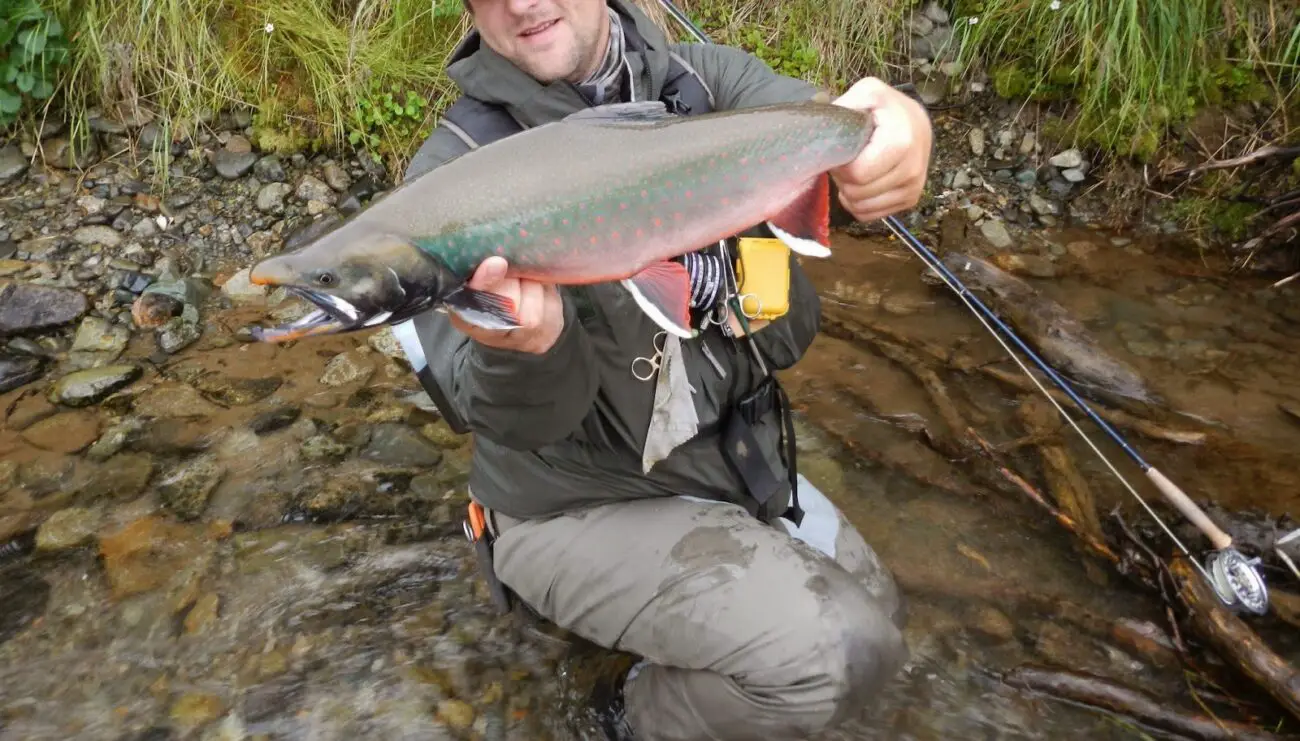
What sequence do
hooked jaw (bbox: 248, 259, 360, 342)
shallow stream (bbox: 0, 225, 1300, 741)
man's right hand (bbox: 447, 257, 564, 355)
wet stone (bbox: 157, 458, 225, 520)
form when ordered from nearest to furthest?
hooked jaw (bbox: 248, 259, 360, 342)
man's right hand (bbox: 447, 257, 564, 355)
shallow stream (bbox: 0, 225, 1300, 741)
wet stone (bbox: 157, 458, 225, 520)

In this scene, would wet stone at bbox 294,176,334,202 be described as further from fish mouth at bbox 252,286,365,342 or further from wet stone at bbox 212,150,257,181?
fish mouth at bbox 252,286,365,342

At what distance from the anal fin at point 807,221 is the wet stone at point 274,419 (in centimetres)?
334

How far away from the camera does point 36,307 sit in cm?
508

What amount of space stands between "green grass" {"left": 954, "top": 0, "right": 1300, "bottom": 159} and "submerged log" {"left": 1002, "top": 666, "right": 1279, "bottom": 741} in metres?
4.53

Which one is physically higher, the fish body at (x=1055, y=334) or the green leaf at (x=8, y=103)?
the green leaf at (x=8, y=103)

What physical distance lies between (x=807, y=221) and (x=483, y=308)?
0.90 m

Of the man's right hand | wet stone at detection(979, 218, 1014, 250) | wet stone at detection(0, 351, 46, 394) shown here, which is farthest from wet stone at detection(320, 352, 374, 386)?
wet stone at detection(979, 218, 1014, 250)

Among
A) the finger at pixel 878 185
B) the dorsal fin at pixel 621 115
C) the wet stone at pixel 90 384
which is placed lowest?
the wet stone at pixel 90 384

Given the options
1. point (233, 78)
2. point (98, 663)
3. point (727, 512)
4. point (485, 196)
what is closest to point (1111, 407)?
point (727, 512)

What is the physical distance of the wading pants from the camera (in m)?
2.57

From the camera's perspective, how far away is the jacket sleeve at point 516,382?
209 cm

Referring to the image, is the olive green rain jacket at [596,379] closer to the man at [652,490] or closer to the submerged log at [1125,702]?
the man at [652,490]

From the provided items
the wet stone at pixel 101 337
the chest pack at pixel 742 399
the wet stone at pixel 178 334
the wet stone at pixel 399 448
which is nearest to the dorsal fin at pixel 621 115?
the chest pack at pixel 742 399

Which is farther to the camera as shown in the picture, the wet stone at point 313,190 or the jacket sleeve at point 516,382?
the wet stone at point 313,190
